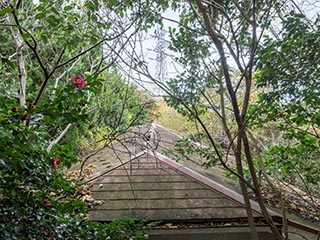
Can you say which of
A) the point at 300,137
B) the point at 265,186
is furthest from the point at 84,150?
the point at 300,137

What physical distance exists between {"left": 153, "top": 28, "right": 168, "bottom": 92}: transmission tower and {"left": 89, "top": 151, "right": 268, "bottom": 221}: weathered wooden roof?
→ 1.00 m

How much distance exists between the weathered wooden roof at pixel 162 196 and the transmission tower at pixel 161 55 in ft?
3.26

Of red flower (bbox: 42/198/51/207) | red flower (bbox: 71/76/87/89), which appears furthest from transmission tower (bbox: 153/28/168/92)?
red flower (bbox: 42/198/51/207)

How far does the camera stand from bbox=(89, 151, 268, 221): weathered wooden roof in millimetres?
3729

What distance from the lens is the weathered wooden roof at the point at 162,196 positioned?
3.73m

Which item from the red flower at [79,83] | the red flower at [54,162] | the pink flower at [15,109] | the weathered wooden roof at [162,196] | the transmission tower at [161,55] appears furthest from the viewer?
the weathered wooden roof at [162,196]

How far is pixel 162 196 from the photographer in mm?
4070

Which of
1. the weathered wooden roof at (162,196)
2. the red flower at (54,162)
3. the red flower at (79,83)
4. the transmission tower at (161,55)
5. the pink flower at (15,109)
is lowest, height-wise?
the weathered wooden roof at (162,196)

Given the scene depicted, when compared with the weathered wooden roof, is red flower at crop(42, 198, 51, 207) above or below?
above

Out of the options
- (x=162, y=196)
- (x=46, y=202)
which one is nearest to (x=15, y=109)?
→ (x=46, y=202)

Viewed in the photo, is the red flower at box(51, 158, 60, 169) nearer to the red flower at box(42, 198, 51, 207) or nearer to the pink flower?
the red flower at box(42, 198, 51, 207)

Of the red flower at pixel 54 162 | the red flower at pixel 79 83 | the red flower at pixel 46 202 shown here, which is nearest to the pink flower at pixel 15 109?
the red flower at pixel 79 83

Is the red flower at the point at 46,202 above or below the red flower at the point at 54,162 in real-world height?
below

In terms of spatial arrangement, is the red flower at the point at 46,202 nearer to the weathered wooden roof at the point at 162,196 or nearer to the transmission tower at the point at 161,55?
the weathered wooden roof at the point at 162,196
